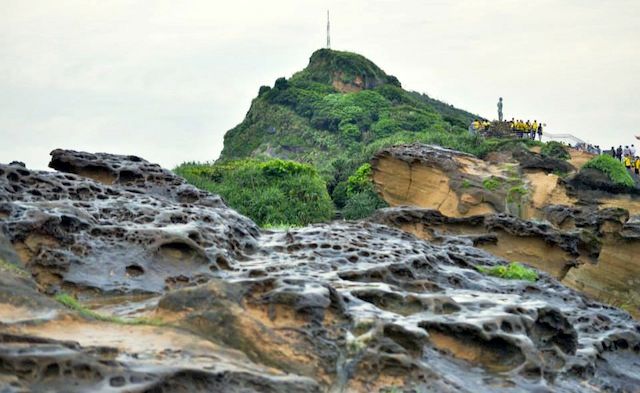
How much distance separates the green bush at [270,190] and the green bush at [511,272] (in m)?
14.7

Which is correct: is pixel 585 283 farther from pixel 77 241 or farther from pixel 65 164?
pixel 77 241

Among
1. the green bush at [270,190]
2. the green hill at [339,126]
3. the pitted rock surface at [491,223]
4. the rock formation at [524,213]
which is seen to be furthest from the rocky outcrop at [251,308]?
the green hill at [339,126]

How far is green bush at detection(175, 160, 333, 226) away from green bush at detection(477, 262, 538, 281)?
48.1 feet

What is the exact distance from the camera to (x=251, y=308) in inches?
281

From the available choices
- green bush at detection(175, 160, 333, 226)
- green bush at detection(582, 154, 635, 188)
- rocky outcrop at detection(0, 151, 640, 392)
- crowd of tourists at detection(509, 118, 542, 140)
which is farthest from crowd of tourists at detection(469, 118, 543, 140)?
rocky outcrop at detection(0, 151, 640, 392)

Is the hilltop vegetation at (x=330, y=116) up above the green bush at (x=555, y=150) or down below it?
above

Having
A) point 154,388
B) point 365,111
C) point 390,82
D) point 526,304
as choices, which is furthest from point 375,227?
point 390,82

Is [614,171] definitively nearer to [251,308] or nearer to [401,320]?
[401,320]

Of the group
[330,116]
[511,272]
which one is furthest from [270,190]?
[330,116]

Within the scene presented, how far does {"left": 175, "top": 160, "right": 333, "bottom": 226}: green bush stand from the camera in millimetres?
26641

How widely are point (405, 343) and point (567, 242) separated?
9.96 meters

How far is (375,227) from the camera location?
12.1 metres

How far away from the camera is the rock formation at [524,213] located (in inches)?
642

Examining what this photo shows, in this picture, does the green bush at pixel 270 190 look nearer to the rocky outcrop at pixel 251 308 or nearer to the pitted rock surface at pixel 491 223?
the pitted rock surface at pixel 491 223
